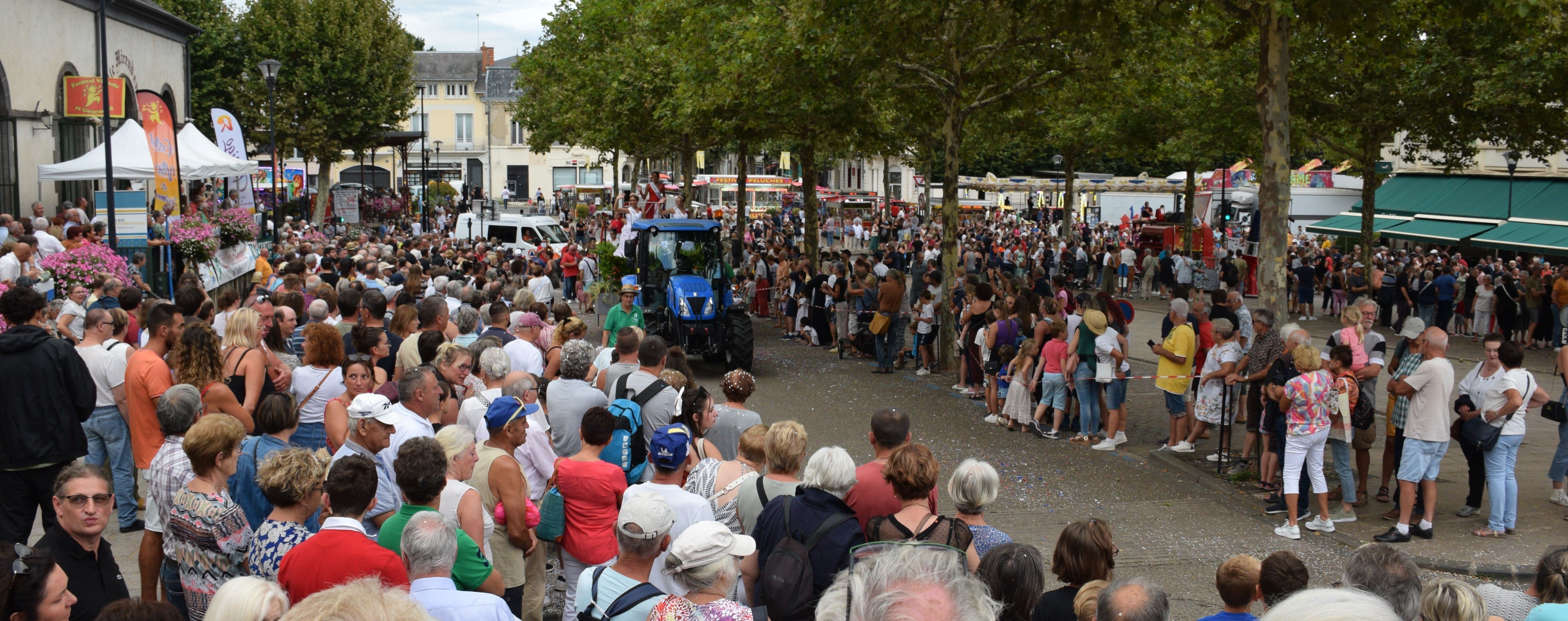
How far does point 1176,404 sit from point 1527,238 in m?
23.4

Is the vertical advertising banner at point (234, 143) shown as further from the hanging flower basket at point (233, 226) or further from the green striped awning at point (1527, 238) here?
the green striped awning at point (1527, 238)

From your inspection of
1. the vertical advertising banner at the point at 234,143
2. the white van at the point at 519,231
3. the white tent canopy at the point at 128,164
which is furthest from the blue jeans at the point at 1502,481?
the white van at the point at 519,231

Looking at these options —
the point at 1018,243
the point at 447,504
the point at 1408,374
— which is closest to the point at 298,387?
the point at 447,504

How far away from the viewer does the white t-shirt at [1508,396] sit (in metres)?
8.41

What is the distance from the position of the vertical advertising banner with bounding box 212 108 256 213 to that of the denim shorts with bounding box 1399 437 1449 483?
65.5 ft

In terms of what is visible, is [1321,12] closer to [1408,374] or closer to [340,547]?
[1408,374]

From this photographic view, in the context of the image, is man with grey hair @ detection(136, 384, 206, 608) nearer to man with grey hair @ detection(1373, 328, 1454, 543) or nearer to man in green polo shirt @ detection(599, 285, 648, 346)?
man in green polo shirt @ detection(599, 285, 648, 346)

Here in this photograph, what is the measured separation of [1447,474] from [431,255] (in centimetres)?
1760

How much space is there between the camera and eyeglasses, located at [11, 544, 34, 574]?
3371 mm

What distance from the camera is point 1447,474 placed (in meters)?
10.6

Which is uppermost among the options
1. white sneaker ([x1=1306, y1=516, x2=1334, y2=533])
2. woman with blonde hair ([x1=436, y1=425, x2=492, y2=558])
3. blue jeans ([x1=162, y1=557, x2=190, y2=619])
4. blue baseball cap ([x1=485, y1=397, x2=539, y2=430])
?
blue baseball cap ([x1=485, y1=397, x2=539, y2=430])

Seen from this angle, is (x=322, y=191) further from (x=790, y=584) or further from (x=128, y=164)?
(x=790, y=584)

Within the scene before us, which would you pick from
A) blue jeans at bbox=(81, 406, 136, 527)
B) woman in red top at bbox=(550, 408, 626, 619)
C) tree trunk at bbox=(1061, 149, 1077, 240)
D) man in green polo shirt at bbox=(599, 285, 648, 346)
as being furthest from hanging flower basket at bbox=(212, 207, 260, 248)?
tree trunk at bbox=(1061, 149, 1077, 240)

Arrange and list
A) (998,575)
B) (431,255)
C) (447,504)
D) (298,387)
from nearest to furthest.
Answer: (998,575)
(447,504)
(298,387)
(431,255)
